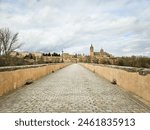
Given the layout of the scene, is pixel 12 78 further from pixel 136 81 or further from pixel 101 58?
pixel 101 58

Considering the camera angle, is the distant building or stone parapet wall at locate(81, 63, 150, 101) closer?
stone parapet wall at locate(81, 63, 150, 101)

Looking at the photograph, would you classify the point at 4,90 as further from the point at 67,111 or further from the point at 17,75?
the point at 67,111

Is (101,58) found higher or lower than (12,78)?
higher

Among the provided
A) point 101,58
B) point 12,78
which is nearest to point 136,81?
point 12,78

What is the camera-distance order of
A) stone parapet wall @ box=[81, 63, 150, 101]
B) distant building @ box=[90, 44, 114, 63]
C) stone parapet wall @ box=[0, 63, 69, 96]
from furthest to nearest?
1. distant building @ box=[90, 44, 114, 63]
2. stone parapet wall @ box=[0, 63, 69, 96]
3. stone parapet wall @ box=[81, 63, 150, 101]

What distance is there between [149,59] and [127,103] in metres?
11.0

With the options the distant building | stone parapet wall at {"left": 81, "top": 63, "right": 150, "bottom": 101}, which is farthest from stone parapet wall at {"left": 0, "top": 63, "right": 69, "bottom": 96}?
the distant building

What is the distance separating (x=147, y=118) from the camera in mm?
5934

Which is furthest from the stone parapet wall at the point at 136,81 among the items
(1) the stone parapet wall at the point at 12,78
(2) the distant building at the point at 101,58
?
(2) the distant building at the point at 101,58

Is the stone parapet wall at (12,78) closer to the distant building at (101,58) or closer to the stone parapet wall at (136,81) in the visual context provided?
the stone parapet wall at (136,81)

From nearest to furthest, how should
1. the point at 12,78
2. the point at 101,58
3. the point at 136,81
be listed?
the point at 136,81 → the point at 12,78 → the point at 101,58

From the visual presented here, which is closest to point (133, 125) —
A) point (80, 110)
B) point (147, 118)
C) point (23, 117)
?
point (147, 118)

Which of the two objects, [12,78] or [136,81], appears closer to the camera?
[136,81]

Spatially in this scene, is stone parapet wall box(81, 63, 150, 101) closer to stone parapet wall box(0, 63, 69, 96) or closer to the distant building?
stone parapet wall box(0, 63, 69, 96)
